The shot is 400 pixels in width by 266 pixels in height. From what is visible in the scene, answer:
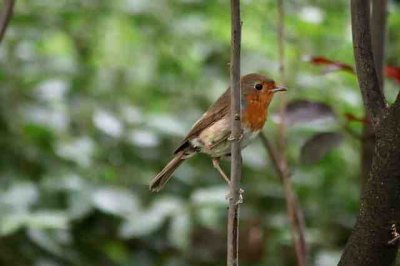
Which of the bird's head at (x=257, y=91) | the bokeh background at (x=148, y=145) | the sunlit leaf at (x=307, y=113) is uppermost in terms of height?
the bokeh background at (x=148, y=145)

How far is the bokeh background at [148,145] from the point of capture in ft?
10.9

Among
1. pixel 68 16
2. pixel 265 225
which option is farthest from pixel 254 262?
pixel 68 16

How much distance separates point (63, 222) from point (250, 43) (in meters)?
1.18

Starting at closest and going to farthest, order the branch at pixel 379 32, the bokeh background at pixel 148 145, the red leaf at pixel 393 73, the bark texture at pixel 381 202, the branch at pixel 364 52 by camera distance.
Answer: the bark texture at pixel 381 202
the branch at pixel 364 52
the red leaf at pixel 393 73
the branch at pixel 379 32
the bokeh background at pixel 148 145

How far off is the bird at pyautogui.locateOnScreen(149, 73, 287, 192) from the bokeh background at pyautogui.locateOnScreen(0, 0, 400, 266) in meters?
0.66

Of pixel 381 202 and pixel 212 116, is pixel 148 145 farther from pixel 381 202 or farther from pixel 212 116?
pixel 381 202

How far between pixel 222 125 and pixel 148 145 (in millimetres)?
1177

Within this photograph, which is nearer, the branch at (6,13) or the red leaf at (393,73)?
the red leaf at (393,73)

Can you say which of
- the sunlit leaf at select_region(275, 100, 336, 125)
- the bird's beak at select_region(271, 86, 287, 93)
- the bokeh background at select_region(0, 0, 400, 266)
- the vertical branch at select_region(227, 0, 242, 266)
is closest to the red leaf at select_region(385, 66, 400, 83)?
the sunlit leaf at select_region(275, 100, 336, 125)

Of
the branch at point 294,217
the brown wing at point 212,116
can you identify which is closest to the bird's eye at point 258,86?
the brown wing at point 212,116

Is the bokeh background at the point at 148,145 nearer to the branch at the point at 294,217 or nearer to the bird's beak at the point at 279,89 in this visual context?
the bird's beak at the point at 279,89

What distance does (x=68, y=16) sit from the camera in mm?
4031

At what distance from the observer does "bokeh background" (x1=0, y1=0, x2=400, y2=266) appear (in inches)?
131

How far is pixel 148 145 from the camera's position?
3521 mm
